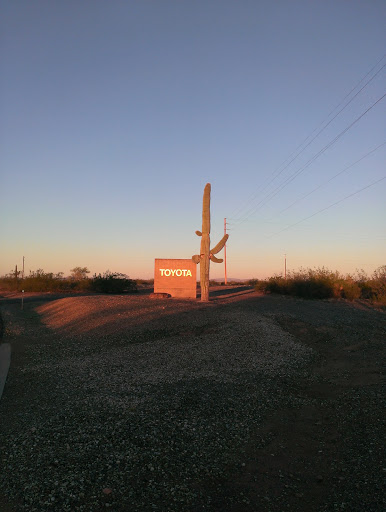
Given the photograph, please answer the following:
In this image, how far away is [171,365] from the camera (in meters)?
10.4

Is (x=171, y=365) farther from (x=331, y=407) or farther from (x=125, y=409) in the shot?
(x=331, y=407)

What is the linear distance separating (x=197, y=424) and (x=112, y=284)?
3639 centimetres

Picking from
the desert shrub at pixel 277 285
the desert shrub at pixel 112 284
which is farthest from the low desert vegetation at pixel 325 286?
the desert shrub at pixel 112 284

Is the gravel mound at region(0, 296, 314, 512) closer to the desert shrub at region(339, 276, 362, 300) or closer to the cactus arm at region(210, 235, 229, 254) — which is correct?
the cactus arm at region(210, 235, 229, 254)

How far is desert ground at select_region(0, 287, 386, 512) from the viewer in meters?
4.77

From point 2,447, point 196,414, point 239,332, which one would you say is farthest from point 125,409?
point 239,332

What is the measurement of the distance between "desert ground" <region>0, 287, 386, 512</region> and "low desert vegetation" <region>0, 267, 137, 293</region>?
28546 millimetres

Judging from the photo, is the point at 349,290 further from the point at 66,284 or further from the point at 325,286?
the point at 66,284

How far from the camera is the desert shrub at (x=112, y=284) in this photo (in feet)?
138

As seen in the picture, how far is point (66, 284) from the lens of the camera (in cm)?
4734

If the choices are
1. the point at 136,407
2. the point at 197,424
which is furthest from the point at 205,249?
the point at 197,424

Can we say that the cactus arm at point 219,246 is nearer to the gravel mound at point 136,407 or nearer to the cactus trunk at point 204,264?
the cactus trunk at point 204,264

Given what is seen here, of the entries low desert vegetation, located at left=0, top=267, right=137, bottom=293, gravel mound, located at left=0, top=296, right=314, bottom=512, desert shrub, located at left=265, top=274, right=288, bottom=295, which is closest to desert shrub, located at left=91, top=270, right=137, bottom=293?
low desert vegetation, located at left=0, top=267, right=137, bottom=293

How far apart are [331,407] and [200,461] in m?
3.16
